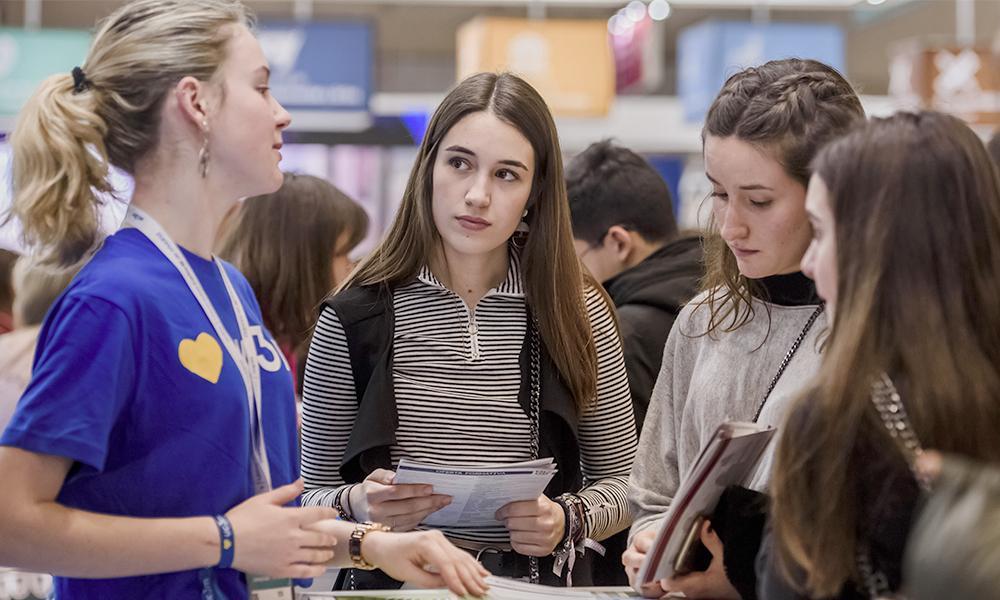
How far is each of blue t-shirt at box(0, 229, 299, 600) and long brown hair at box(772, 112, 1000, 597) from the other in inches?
35.2

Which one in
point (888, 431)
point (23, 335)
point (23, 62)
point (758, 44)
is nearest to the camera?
point (888, 431)

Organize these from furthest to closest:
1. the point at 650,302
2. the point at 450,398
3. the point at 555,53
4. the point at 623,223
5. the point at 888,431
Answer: the point at 555,53
the point at 623,223
the point at 650,302
the point at 450,398
the point at 888,431

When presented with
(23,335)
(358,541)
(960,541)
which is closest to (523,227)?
(358,541)

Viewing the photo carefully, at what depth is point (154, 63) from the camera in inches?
79.7

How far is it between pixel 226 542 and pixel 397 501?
564 millimetres

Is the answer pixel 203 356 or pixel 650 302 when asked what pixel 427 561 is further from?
pixel 650 302

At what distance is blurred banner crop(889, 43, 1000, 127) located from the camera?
9906mm

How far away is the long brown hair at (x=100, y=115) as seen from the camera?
1.91 meters

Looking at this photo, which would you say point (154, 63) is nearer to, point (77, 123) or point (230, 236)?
point (77, 123)

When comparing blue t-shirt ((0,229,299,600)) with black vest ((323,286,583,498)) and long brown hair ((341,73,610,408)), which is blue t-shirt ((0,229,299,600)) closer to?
black vest ((323,286,583,498))

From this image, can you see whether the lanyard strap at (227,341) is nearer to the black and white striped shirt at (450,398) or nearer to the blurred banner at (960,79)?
the black and white striped shirt at (450,398)

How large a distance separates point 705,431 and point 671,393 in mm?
204

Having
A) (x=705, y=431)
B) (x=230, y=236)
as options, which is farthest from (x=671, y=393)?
(x=230, y=236)

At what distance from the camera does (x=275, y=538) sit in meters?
1.85
